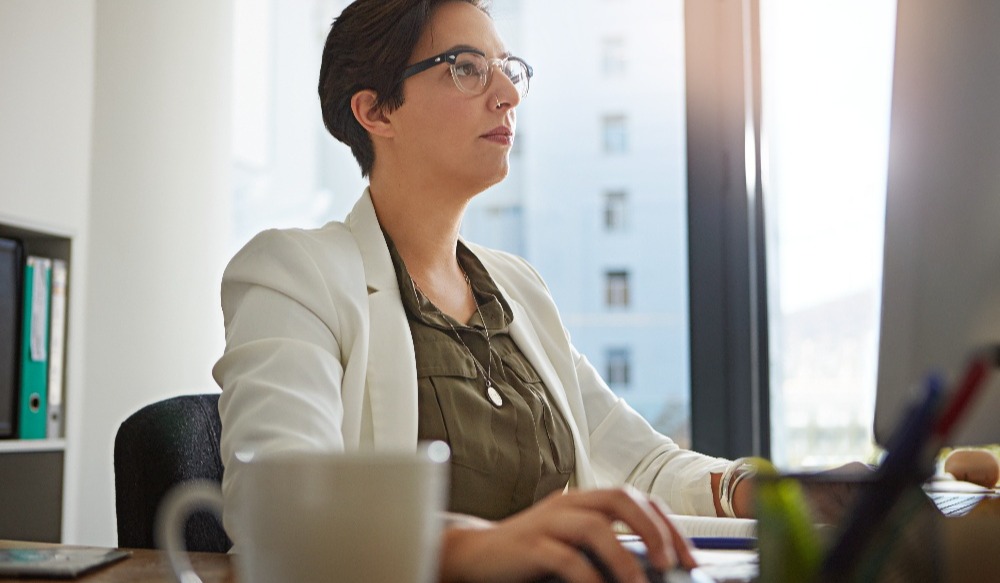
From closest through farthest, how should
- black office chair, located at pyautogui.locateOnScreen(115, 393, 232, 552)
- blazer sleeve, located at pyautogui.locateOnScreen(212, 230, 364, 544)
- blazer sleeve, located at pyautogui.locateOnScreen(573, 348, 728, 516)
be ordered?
blazer sleeve, located at pyautogui.locateOnScreen(212, 230, 364, 544), black office chair, located at pyautogui.locateOnScreen(115, 393, 232, 552), blazer sleeve, located at pyautogui.locateOnScreen(573, 348, 728, 516)

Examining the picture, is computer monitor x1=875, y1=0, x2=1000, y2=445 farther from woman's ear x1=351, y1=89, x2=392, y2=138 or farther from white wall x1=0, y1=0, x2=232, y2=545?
white wall x1=0, y1=0, x2=232, y2=545

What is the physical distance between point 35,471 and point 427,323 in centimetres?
151

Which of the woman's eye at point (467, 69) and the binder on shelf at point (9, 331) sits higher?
the woman's eye at point (467, 69)

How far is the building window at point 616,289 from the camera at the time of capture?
133 inches

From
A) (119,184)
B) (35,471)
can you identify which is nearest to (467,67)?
(35,471)

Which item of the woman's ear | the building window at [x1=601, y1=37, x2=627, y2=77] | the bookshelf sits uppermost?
the building window at [x1=601, y1=37, x2=627, y2=77]

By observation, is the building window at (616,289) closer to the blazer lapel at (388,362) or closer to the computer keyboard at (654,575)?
the blazer lapel at (388,362)

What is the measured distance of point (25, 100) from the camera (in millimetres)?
2412

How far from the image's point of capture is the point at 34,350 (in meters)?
2.32

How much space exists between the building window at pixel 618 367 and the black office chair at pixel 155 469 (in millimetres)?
2356

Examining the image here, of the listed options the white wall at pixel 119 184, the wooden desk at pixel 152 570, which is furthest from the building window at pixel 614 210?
the wooden desk at pixel 152 570

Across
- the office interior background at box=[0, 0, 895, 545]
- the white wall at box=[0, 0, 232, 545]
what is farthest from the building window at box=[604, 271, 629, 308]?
the white wall at box=[0, 0, 232, 545]

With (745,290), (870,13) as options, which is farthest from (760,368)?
(870,13)

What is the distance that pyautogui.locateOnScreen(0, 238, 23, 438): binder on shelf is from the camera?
2.22 metres
